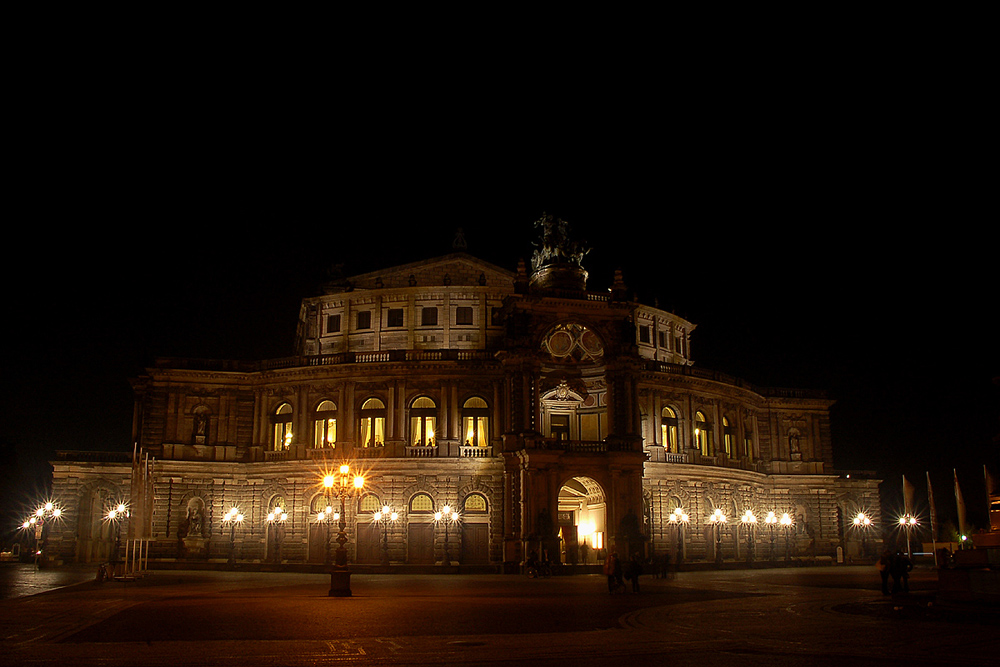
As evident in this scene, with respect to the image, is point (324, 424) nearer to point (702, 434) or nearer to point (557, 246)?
point (557, 246)

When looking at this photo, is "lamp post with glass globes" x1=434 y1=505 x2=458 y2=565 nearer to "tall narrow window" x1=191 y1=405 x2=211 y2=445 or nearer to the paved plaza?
"tall narrow window" x1=191 y1=405 x2=211 y2=445

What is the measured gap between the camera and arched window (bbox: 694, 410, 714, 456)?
214 feet

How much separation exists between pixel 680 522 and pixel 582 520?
667 centimetres

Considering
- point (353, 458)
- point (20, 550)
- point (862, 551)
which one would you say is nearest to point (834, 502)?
point (862, 551)

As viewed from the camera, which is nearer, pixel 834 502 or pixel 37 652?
pixel 37 652

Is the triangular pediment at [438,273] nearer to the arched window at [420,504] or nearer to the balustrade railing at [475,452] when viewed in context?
the balustrade railing at [475,452]

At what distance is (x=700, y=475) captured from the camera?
6391 cm

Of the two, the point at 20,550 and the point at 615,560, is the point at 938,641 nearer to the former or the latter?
the point at 615,560

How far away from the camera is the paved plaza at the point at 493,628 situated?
52.0ft

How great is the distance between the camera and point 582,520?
61.9m

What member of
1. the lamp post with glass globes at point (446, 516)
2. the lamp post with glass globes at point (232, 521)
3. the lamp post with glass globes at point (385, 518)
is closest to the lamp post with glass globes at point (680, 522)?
the lamp post with glass globes at point (446, 516)

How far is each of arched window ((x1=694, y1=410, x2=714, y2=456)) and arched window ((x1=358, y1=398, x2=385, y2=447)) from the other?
875 inches

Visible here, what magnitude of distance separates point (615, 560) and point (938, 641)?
16.1 metres

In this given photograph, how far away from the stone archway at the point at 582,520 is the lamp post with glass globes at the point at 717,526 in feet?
29.9
